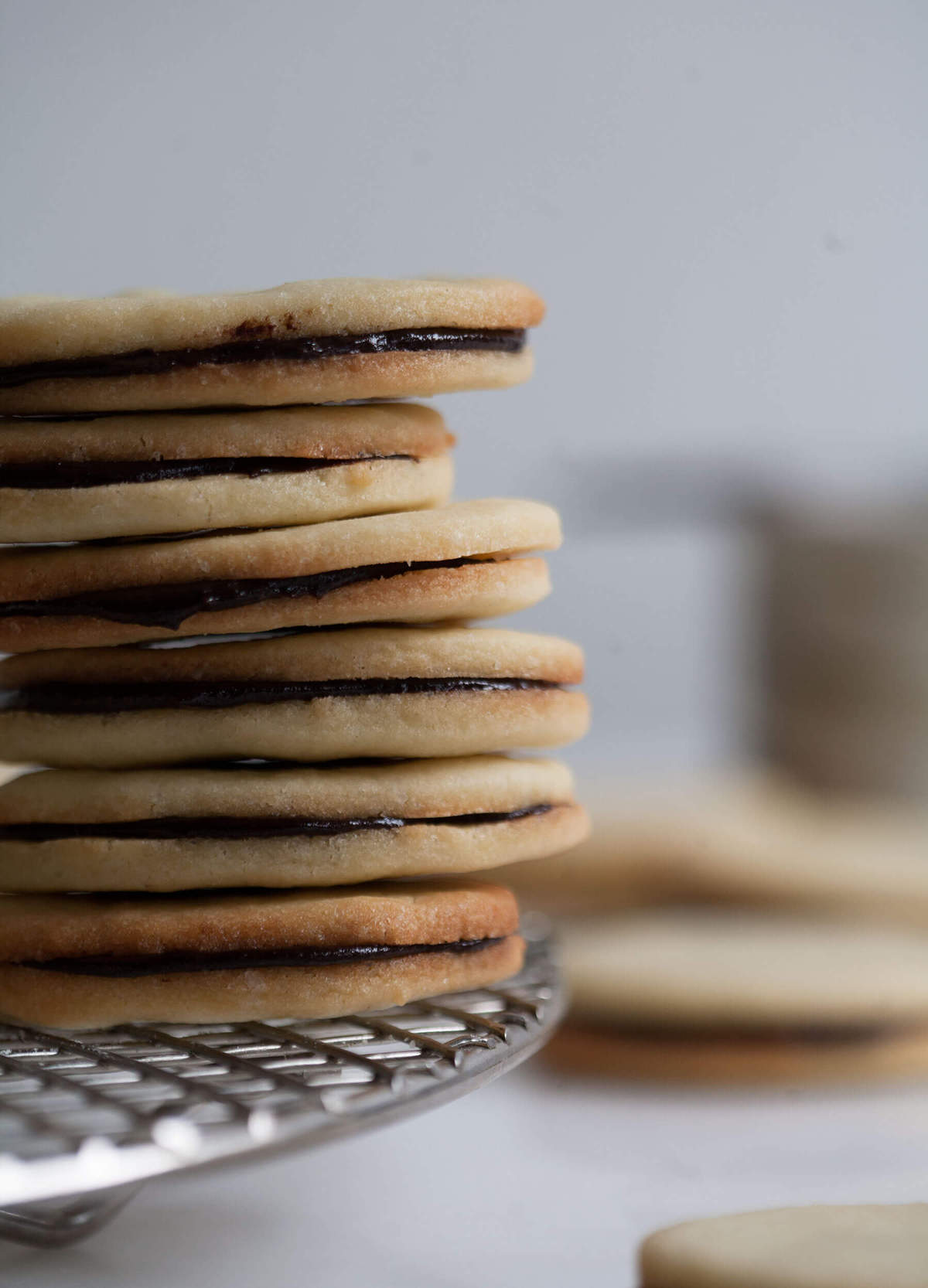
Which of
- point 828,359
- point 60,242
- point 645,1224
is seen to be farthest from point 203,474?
point 828,359

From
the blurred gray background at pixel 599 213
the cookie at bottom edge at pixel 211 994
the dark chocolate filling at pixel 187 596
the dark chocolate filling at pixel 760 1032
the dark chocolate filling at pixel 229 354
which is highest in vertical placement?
the blurred gray background at pixel 599 213

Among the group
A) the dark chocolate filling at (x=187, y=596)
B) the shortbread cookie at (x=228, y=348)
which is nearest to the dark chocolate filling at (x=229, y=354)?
A: the shortbread cookie at (x=228, y=348)

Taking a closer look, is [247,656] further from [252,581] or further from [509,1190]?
[509,1190]

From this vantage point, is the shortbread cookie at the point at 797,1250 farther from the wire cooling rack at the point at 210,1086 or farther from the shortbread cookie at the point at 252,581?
the shortbread cookie at the point at 252,581

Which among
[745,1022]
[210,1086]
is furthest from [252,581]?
[745,1022]

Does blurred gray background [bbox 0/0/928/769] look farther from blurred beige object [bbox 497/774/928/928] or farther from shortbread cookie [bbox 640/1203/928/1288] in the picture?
shortbread cookie [bbox 640/1203/928/1288]

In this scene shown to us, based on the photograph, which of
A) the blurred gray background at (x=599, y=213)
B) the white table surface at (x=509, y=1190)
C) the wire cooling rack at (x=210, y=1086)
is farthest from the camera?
the blurred gray background at (x=599, y=213)

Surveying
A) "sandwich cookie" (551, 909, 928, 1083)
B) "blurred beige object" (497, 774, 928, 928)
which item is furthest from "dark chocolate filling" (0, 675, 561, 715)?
"blurred beige object" (497, 774, 928, 928)
